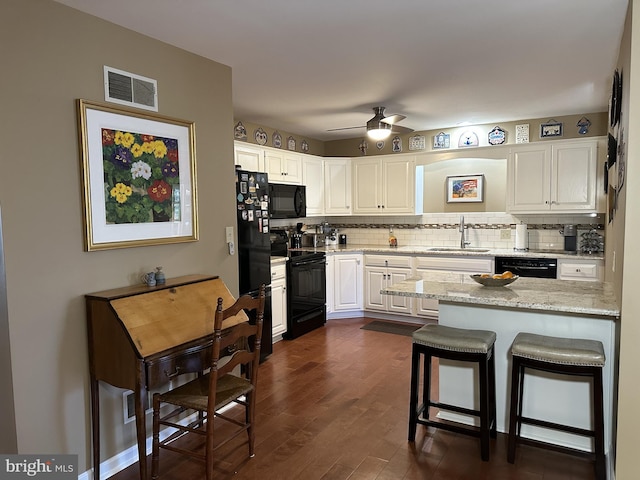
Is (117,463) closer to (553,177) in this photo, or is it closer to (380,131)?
(380,131)

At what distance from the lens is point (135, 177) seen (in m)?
2.54

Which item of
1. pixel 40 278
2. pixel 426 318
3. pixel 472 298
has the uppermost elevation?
pixel 40 278

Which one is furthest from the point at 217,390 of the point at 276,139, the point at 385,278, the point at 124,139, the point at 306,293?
the point at 276,139

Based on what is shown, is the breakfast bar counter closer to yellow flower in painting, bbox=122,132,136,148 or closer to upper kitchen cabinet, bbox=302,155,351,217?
yellow flower in painting, bbox=122,132,136,148

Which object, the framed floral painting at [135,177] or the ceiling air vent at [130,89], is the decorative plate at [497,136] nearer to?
the framed floral painting at [135,177]

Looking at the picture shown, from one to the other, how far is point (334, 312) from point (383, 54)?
3512 mm

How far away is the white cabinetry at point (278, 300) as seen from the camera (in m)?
4.56

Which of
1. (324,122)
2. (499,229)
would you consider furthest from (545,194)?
(324,122)

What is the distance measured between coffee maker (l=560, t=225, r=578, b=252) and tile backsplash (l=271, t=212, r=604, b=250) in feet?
0.33

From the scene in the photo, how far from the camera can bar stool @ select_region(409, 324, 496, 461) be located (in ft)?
7.95

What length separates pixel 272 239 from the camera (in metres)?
5.06

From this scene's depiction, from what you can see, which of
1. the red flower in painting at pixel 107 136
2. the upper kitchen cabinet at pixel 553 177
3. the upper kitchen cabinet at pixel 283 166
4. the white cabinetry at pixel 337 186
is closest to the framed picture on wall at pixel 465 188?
the upper kitchen cabinet at pixel 553 177

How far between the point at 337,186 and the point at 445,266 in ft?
6.03

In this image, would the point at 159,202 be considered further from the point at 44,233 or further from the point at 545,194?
the point at 545,194
